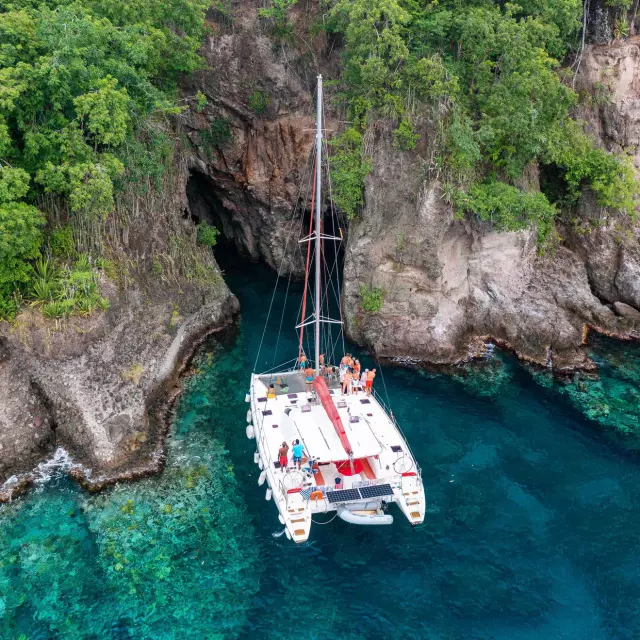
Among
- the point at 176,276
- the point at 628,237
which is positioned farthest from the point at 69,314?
the point at 628,237

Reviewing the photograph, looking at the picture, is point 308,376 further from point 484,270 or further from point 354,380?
point 484,270

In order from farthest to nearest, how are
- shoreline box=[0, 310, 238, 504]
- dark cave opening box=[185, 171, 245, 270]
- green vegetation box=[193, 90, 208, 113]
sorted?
1. dark cave opening box=[185, 171, 245, 270]
2. green vegetation box=[193, 90, 208, 113]
3. shoreline box=[0, 310, 238, 504]

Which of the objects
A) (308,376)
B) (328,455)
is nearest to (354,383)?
(308,376)

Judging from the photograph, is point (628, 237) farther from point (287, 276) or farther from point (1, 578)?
point (1, 578)

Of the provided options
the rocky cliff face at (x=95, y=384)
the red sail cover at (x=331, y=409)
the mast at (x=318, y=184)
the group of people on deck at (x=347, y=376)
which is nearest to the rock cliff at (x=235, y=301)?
the rocky cliff face at (x=95, y=384)

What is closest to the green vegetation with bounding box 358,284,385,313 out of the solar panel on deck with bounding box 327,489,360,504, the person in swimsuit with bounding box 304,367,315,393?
the person in swimsuit with bounding box 304,367,315,393

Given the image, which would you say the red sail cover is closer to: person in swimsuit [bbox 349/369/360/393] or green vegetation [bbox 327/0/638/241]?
person in swimsuit [bbox 349/369/360/393]
